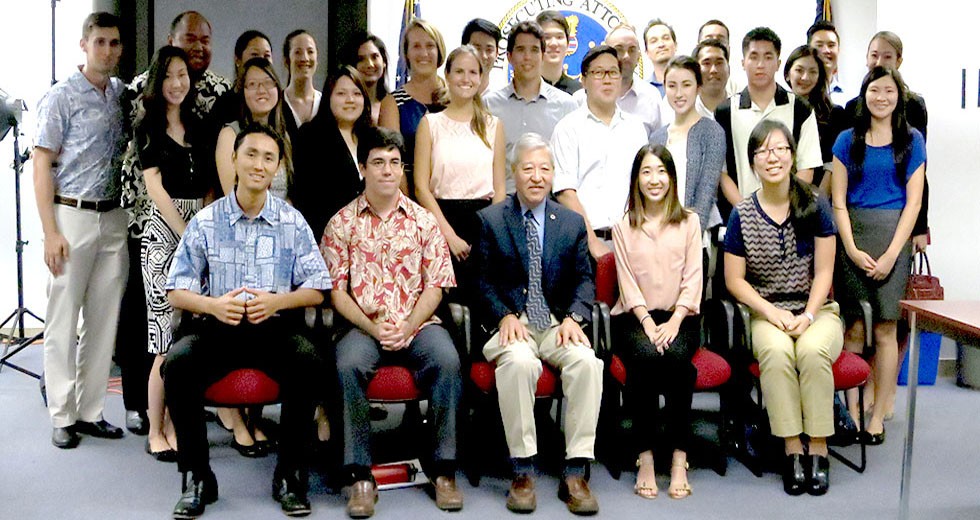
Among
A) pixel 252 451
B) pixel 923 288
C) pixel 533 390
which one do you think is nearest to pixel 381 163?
pixel 533 390

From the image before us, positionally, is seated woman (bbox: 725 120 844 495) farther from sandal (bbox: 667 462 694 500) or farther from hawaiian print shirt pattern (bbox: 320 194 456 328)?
hawaiian print shirt pattern (bbox: 320 194 456 328)

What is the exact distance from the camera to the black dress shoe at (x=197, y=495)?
3.36 metres

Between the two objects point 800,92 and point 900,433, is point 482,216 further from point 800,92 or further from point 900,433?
point 900,433

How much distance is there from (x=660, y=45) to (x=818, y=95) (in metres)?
0.92

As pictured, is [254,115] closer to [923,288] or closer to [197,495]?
[197,495]

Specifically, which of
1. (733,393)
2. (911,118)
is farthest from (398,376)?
(911,118)

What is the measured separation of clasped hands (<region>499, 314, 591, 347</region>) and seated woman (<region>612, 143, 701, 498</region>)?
0.72ft

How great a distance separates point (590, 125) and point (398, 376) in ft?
4.86

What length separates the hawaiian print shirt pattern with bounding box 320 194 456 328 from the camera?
375 cm

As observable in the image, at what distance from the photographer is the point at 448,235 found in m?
4.09

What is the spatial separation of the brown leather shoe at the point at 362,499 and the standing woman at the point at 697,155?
1.76 metres

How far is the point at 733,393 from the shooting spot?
4070 millimetres

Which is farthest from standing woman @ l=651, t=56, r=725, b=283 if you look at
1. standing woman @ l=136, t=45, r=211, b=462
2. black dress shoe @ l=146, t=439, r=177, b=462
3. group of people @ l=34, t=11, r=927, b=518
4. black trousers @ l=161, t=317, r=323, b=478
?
black dress shoe @ l=146, t=439, r=177, b=462

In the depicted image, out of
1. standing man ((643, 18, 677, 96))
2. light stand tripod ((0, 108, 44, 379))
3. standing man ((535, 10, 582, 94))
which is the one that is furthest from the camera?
light stand tripod ((0, 108, 44, 379))
